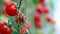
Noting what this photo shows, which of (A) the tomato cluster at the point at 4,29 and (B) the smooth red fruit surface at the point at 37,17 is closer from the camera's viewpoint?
(A) the tomato cluster at the point at 4,29

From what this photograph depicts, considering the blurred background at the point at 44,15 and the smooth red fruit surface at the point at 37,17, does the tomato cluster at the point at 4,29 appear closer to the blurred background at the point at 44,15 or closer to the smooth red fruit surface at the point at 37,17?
the blurred background at the point at 44,15

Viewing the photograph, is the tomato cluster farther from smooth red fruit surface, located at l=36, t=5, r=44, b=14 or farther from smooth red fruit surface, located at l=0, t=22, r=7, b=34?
smooth red fruit surface, located at l=36, t=5, r=44, b=14

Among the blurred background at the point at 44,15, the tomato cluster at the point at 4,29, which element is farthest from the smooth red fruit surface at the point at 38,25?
the tomato cluster at the point at 4,29

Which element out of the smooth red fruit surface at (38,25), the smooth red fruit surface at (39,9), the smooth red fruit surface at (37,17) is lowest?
the smooth red fruit surface at (38,25)

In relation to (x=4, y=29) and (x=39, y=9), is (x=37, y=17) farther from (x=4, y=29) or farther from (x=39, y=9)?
(x=4, y=29)

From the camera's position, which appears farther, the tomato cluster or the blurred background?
the blurred background

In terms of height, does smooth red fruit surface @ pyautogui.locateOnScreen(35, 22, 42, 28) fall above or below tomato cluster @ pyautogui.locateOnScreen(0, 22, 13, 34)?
below

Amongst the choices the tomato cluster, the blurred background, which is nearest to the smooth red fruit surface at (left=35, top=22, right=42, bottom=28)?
the blurred background

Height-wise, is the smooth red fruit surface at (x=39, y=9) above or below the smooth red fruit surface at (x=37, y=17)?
above

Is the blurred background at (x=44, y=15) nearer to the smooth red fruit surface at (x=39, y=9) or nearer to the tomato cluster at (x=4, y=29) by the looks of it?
the smooth red fruit surface at (x=39, y=9)

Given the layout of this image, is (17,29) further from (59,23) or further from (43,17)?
(59,23)

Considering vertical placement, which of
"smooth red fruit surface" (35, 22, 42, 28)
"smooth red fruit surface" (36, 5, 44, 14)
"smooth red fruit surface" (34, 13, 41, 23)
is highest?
"smooth red fruit surface" (36, 5, 44, 14)
